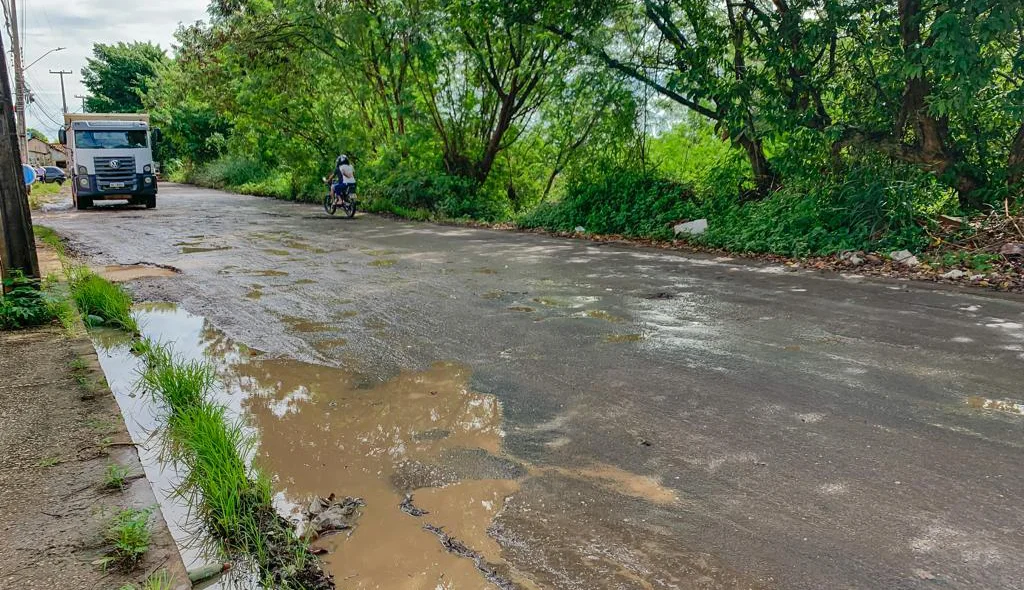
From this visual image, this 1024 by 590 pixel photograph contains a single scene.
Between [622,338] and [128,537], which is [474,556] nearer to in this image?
[128,537]

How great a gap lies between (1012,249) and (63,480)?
9.73 m

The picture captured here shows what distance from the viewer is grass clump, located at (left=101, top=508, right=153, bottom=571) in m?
2.57

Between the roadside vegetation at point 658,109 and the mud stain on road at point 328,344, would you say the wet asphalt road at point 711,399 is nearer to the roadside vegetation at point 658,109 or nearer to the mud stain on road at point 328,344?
the mud stain on road at point 328,344

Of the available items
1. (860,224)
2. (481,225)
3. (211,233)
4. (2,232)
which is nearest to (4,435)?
(2,232)

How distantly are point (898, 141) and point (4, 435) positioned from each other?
1125cm

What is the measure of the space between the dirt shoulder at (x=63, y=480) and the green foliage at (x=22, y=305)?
3.14 feet

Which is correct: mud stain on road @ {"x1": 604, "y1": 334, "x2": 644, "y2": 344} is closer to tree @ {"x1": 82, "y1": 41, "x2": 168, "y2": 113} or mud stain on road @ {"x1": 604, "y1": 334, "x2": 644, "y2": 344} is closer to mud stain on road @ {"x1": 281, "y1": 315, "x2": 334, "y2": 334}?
mud stain on road @ {"x1": 281, "y1": 315, "x2": 334, "y2": 334}

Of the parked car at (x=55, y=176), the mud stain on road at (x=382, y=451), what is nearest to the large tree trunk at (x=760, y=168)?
the mud stain on road at (x=382, y=451)

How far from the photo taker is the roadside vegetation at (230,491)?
8.85 ft

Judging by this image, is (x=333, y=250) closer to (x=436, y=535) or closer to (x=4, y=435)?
(x=4, y=435)

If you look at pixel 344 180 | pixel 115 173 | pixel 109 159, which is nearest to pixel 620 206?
pixel 344 180

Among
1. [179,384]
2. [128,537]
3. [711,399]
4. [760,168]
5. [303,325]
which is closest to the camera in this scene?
[128,537]

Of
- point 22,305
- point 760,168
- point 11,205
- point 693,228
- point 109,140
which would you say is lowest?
point 22,305

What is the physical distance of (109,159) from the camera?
21.3 m
